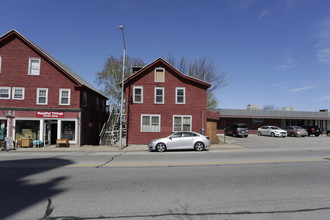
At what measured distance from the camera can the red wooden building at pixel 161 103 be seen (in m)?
20.9

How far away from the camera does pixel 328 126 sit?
125ft

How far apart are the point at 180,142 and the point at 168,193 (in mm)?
9803

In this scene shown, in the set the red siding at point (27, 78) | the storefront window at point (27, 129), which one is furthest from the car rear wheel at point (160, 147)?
the storefront window at point (27, 129)

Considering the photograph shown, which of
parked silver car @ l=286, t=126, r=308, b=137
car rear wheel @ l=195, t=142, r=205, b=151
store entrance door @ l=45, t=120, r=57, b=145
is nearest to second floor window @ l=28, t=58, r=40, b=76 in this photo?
store entrance door @ l=45, t=120, r=57, b=145

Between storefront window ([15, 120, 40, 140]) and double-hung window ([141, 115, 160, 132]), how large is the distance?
980cm

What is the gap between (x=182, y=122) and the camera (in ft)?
69.6

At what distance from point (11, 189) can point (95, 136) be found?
20170 millimetres

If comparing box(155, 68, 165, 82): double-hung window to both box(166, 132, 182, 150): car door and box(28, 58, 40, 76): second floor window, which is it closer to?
box(166, 132, 182, 150): car door

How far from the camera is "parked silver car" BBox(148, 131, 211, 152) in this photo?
15.1 metres

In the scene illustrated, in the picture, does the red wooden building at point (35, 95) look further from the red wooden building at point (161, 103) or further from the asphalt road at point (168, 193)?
the asphalt road at point (168, 193)

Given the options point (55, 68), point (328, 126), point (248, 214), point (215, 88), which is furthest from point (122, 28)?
point (328, 126)

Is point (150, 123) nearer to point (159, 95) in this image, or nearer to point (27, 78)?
point (159, 95)

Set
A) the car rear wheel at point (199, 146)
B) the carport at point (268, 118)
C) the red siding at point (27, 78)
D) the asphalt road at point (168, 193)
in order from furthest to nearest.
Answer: the carport at point (268, 118), the red siding at point (27, 78), the car rear wheel at point (199, 146), the asphalt road at point (168, 193)

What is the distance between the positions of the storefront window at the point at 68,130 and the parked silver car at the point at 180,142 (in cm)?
891
